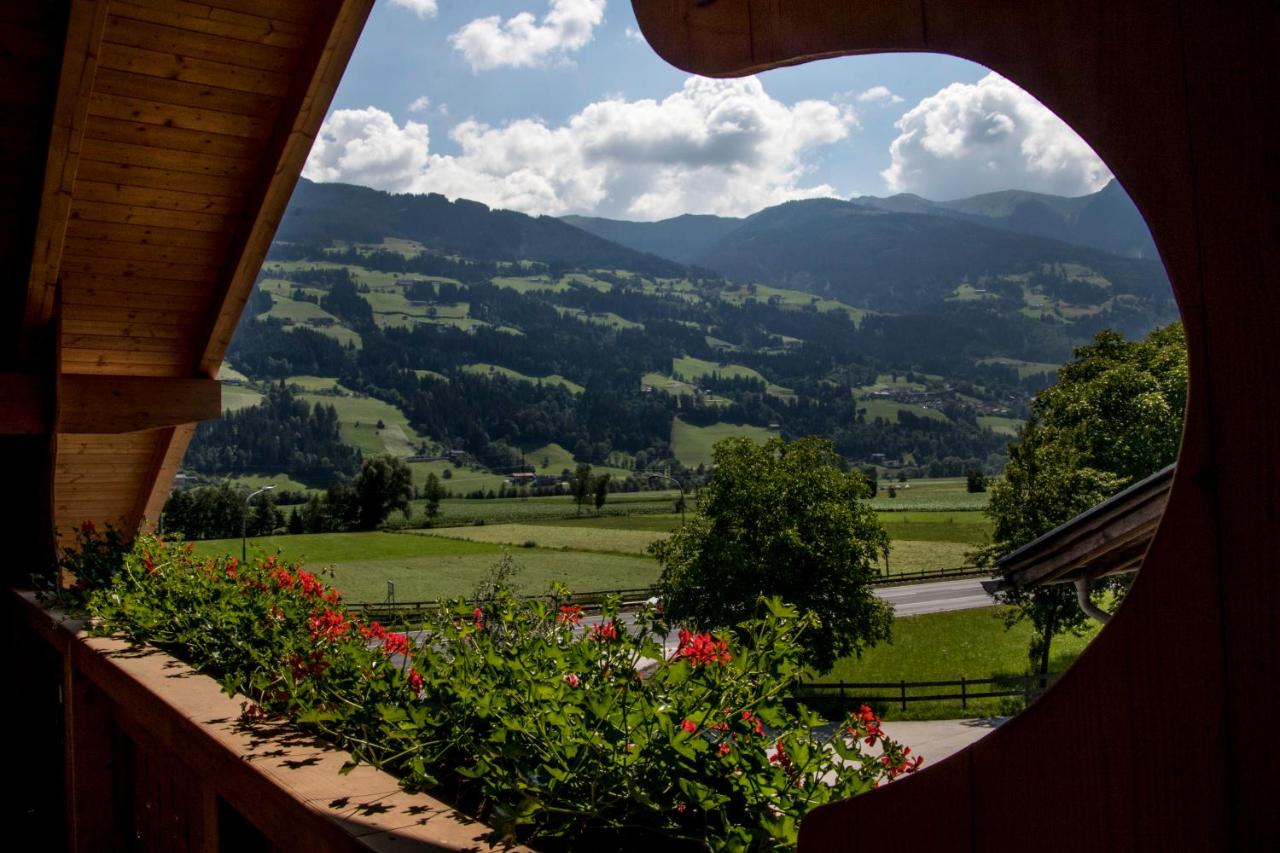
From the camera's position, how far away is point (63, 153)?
9.43 feet

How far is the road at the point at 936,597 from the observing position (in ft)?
104

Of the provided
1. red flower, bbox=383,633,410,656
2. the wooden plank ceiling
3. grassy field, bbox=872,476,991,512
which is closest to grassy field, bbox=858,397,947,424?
grassy field, bbox=872,476,991,512

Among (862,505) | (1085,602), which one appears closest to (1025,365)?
(862,505)

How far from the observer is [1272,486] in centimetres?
44

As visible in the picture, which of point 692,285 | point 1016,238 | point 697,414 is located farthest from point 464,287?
point 1016,238

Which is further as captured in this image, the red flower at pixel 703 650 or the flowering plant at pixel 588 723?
the red flower at pixel 703 650

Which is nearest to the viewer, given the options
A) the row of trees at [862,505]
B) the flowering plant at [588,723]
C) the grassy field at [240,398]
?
the flowering plant at [588,723]

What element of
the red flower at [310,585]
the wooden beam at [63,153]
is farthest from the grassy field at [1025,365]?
the red flower at [310,585]

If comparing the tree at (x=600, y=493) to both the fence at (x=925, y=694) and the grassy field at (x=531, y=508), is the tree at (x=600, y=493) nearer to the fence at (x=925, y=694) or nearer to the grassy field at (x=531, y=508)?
the grassy field at (x=531, y=508)

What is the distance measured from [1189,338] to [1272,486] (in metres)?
0.08

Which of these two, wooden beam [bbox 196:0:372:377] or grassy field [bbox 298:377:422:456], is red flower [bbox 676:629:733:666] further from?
grassy field [bbox 298:377:422:456]

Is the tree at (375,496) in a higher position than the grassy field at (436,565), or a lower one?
higher

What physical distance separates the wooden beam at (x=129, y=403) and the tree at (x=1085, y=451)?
50.0 feet

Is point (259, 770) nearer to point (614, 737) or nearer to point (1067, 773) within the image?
point (614, 737)
